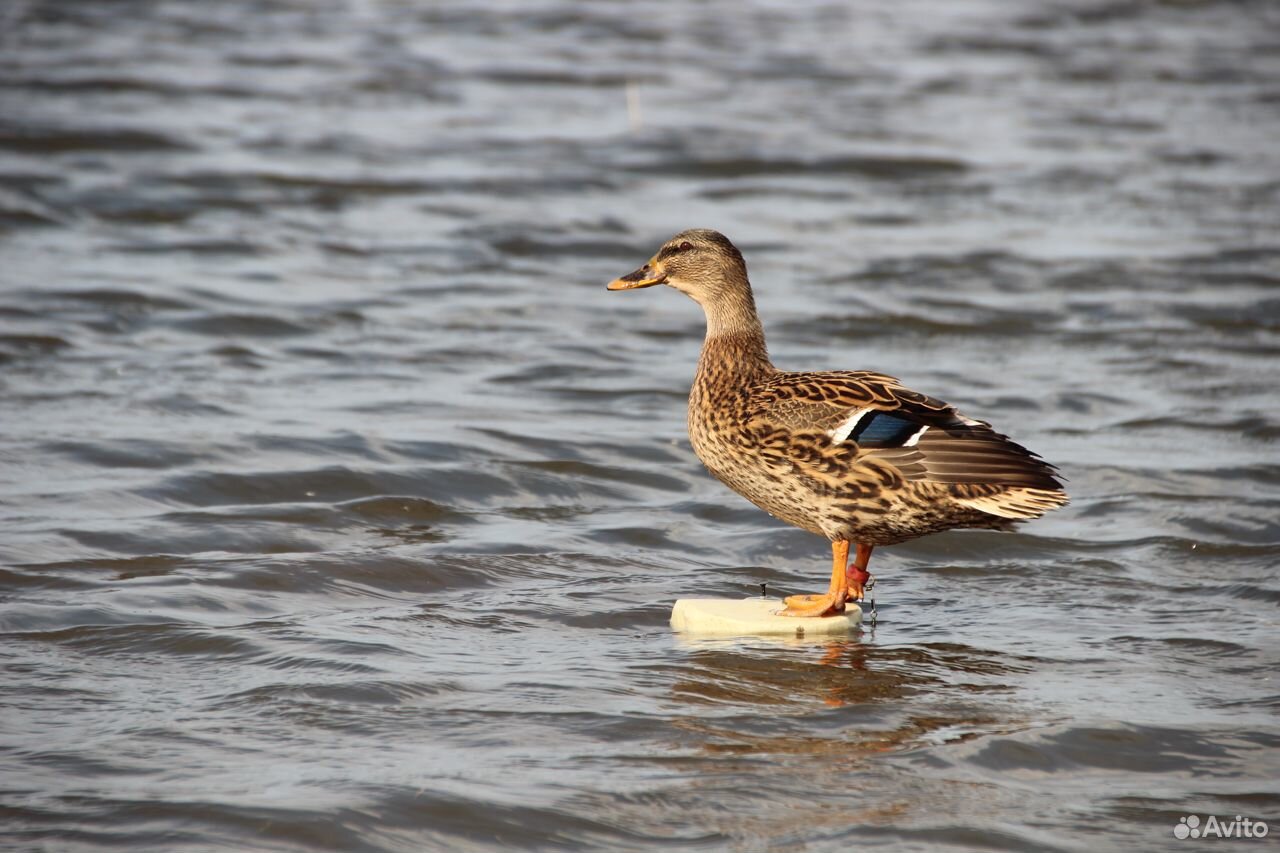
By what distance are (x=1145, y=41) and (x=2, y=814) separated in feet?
80.3

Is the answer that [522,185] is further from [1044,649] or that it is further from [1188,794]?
[1188,794]

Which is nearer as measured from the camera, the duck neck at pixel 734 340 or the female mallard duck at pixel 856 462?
the female mallard duck at pixel 856 462

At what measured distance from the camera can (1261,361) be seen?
36.1 ft

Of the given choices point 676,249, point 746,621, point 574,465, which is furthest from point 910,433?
point 574,465

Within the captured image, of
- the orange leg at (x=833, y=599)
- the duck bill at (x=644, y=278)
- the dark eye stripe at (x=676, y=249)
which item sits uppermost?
the dark eye stripe at (x=676, y=249)

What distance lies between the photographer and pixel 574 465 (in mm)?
8773

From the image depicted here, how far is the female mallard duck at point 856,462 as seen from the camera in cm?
619

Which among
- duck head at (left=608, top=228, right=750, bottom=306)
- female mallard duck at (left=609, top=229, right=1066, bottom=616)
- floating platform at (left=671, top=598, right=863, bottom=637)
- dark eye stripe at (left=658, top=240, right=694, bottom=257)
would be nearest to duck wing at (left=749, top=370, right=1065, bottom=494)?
female mallard duck at (left=609, top=229, right=1066, bottom=616)

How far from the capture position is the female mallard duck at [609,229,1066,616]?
6188 millimetres

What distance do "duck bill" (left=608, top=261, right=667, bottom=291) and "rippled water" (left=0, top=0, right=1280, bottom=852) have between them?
1119 mm

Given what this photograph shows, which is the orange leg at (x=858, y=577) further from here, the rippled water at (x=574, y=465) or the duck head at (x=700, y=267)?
the duck head at (x=700, y=267)

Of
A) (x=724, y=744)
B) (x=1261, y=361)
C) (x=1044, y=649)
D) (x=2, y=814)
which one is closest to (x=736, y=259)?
(x=1044, y=649)

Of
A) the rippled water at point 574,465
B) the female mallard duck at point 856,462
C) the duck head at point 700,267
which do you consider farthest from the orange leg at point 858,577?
the duck head at point 700,267

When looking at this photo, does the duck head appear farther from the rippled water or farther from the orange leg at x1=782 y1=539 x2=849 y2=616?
the orange leg at x1=782 y1=539 x2=849 y2=616
